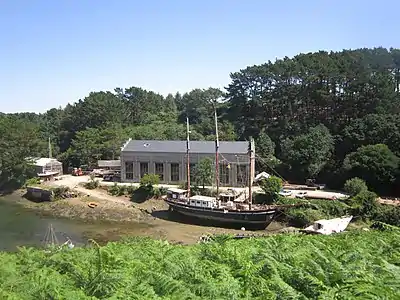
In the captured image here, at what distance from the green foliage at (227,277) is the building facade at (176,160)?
33.5 m

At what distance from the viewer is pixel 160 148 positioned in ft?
155

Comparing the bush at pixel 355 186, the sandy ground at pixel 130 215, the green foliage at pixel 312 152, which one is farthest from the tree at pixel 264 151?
the sandy ground at pixel 130 215

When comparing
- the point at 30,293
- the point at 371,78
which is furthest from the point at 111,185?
the point at 30,293

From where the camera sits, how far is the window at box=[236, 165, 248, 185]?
44.1 meters

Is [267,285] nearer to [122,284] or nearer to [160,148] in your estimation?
[122,284]

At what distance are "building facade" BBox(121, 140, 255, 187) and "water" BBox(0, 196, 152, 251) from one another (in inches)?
429

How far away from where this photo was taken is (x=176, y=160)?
46031 mm

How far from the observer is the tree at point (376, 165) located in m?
37.2

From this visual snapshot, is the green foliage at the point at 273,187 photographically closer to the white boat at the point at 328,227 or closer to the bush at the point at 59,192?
the white boat at the point at 328,227

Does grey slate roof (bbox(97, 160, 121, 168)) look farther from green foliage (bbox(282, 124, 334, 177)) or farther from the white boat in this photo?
the white boat

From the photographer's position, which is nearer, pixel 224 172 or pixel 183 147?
pixel 224 172

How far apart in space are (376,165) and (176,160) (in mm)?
19718

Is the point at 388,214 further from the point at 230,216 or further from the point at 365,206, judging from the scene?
the point at 230,216

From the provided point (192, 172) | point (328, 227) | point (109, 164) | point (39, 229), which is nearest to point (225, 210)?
point (328, 227)
